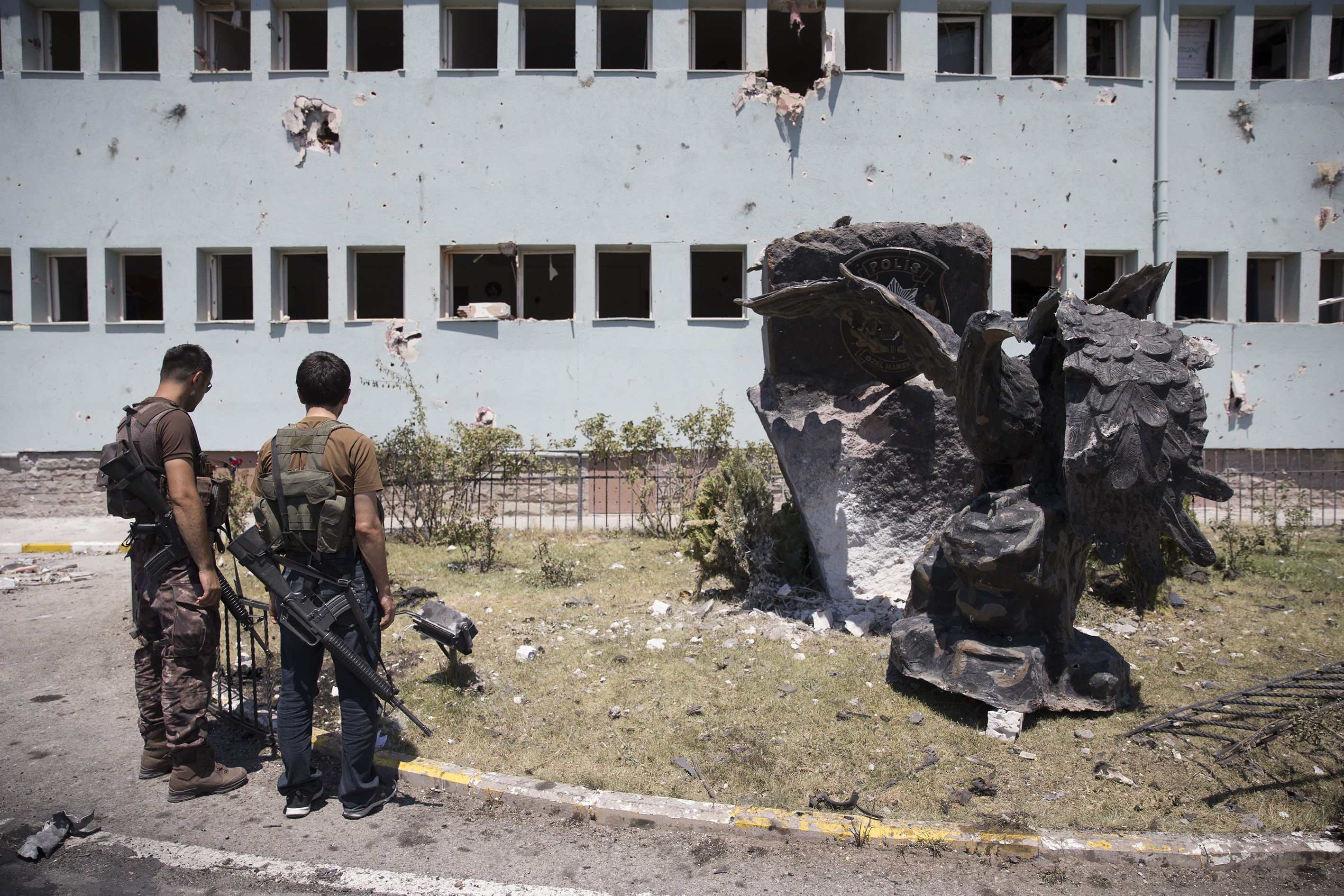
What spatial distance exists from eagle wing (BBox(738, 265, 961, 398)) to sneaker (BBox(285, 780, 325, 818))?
356 cm

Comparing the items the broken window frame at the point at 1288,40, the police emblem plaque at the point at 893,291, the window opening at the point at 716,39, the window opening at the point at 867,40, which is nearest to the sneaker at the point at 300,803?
the police emblem plaque at the point at 893,291

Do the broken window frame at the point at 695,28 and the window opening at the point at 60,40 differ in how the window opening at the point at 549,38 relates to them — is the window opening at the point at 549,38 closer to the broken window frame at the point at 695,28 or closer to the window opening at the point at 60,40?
the broken window frame at the point at 695,28

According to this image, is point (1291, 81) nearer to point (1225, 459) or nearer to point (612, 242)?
point (1225, 459)

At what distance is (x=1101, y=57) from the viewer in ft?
39.7

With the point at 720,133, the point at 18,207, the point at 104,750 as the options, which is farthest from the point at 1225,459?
the point at 18,207

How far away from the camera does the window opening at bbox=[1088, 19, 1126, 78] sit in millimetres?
11773

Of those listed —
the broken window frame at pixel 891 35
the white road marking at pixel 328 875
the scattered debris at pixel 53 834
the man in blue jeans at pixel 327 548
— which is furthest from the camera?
the broken window frame at pixel 891 35

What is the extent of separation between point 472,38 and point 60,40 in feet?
21.9

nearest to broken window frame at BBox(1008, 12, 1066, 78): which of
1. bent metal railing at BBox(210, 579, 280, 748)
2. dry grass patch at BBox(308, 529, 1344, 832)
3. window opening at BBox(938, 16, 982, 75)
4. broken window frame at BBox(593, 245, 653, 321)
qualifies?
window opening at BBox(938, 16, 982, 75)

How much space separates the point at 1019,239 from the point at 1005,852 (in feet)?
33.8

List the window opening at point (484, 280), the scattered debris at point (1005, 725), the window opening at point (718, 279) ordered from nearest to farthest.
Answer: the scattered debris at point (1005, 725), the window opening at point (718, 279), the window opening at point (484, 280)

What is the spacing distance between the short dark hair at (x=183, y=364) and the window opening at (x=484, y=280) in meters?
11.6

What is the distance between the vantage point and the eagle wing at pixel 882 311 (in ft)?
14.0

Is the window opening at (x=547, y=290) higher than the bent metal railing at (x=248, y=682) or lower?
higher
